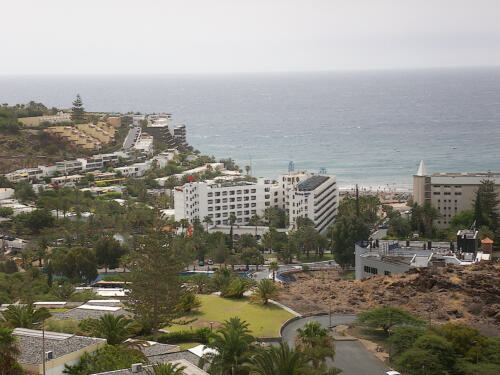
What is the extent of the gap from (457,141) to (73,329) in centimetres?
10863

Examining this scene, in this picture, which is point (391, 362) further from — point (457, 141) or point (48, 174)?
point (457, 141)

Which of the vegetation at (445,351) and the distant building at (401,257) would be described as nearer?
the vegetation at (445,351)

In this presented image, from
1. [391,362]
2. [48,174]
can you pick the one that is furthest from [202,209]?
[391,362]

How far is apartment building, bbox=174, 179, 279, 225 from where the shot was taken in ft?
205

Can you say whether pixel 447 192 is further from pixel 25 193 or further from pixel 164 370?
pixel 164 370

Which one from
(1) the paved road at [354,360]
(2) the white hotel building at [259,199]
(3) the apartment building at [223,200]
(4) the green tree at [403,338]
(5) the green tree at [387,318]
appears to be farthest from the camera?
(3) the apartment building at [223,200]

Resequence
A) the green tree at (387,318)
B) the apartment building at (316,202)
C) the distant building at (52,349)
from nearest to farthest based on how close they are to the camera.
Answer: the distant building at (52,349), the green tree at (387,318), the apartment building at (316,202)

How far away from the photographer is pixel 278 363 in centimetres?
2192

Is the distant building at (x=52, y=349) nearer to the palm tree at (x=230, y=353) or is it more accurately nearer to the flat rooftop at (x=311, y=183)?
the palm tree at (x=230, y=353)

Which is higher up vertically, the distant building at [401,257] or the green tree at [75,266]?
the distant building at [401,257]

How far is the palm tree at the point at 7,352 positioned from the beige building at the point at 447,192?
143 ft

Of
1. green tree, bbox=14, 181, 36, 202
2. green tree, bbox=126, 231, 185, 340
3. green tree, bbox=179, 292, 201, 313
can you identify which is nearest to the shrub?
green tree, bbox=126, 231, 185, 340

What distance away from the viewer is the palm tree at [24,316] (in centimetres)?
2912

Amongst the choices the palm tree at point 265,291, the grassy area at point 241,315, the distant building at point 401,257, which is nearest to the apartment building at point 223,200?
A: the distant building at point 401,257
